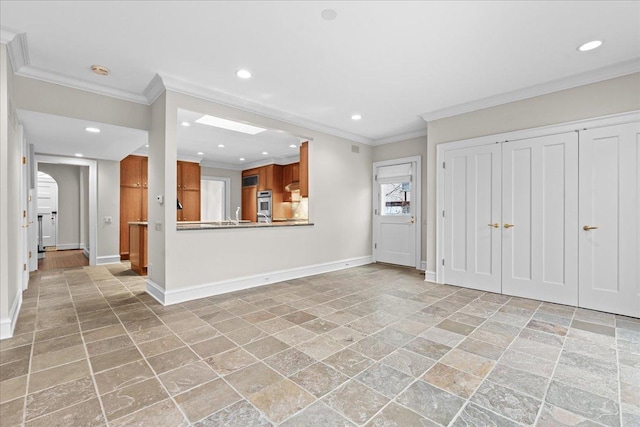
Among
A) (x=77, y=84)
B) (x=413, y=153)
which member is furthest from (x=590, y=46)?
(x=77, y=84)

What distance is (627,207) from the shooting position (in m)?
3.18

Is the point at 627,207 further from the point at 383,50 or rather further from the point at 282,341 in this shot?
the point at 282,341

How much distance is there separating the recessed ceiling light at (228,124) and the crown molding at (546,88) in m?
2.97

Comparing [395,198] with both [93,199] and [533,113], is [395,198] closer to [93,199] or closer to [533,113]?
[533,113]

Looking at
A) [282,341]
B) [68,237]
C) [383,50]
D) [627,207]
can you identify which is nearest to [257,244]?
[282,341]

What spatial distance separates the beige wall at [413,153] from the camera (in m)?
5.67

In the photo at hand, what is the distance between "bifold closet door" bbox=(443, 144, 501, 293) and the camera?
410cm

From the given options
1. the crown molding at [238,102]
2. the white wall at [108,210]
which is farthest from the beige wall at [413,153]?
the white wall at [108,210]

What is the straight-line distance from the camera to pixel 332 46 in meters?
2.84

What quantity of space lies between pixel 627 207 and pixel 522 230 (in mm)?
993

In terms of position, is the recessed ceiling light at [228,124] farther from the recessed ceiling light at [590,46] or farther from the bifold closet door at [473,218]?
the recessed ceiling light at [590,46]

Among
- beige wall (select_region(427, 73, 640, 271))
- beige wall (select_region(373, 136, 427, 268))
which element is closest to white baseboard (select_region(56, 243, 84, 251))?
beige wall (select_region(373, 136, 427, 268))

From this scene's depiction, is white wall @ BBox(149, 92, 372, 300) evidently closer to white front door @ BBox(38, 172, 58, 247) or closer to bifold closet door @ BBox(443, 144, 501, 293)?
bifold closet door @ BBox(443, 144, 501, 293)

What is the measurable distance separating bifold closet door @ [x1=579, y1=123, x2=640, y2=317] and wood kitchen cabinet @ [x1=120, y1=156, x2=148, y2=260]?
815cm
